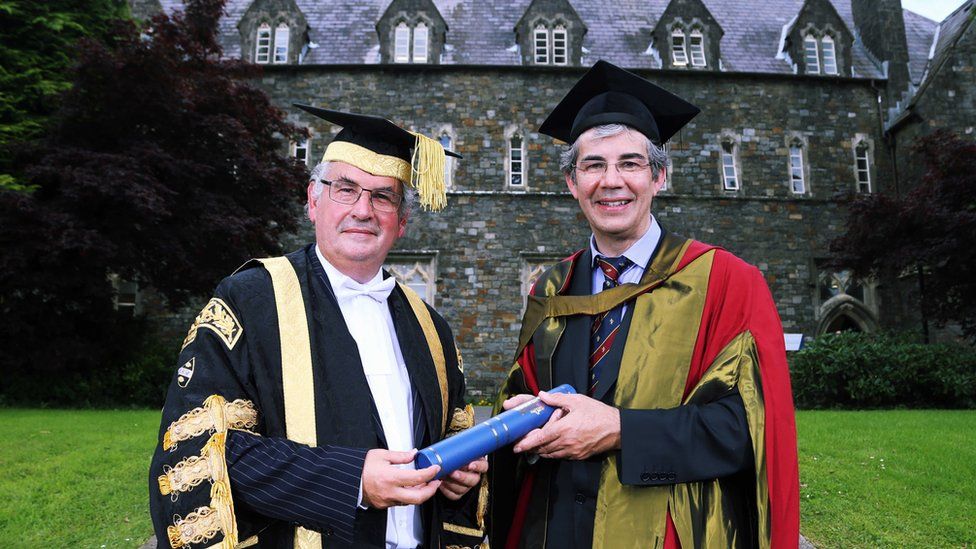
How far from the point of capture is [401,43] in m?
18.8

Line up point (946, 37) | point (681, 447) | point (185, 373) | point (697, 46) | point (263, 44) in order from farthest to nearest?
1. point (946, 37)
2. point (697, 46)
3. point (263, 44)
4. point (681, 447)
5. point (185, 373)

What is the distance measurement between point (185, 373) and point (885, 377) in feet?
44.6

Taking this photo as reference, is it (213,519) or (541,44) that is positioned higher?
(541,44)

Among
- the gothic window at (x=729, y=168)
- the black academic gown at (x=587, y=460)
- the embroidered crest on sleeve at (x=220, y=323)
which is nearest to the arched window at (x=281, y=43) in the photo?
the gothic window at (x=729, y=168)

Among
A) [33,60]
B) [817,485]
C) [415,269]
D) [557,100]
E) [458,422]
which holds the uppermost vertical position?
[557,100]

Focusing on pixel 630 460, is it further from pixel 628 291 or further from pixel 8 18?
pixel 8 18

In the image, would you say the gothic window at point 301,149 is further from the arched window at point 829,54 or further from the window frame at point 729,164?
the arched window at point 829,54

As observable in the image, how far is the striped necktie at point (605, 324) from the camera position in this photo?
2475 millimetres

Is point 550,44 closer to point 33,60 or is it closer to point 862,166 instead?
point 862,166

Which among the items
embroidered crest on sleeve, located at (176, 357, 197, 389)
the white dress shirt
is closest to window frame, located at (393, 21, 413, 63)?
the white dress shirt

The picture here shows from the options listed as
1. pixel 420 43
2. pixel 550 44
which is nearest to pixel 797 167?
pixel 550 44

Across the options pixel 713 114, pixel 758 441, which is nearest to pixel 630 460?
pixel 758 441

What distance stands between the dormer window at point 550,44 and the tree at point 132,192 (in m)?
8.49

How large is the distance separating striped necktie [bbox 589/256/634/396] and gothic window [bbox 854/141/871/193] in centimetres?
1923
